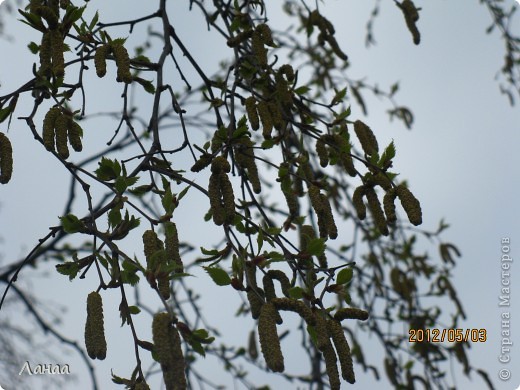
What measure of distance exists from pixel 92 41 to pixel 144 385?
1208mm

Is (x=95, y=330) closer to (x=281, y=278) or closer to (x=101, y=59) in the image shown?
(x=281, y=278)

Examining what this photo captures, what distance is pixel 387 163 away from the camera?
1.92 m

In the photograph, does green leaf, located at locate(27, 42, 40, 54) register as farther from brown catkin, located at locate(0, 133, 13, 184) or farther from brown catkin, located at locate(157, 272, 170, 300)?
brown catkin, located at locate(157, 272, 170, 300)

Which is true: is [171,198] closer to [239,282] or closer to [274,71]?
[239,282]

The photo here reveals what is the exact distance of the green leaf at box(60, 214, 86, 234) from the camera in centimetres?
160

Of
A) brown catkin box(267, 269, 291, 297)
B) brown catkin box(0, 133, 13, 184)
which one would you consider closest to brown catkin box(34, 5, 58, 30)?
brown catkin box(0, 133, 13, 184)

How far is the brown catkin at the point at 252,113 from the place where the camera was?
2051mm

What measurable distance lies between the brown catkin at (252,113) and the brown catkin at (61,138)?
58 cm

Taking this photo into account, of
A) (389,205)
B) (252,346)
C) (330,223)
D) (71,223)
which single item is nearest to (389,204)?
(389,205)

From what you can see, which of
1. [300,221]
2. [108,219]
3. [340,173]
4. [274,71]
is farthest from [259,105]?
[340,173]

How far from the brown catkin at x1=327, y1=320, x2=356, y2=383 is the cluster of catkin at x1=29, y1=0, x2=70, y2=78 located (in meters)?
1.08

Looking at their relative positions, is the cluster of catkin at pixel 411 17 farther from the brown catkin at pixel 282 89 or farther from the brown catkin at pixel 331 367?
the brown catkin at pixel 331 367

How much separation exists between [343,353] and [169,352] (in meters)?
0.45

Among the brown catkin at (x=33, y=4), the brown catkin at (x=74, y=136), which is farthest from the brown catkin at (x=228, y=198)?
the brown catkin at (x=33, y=4)
